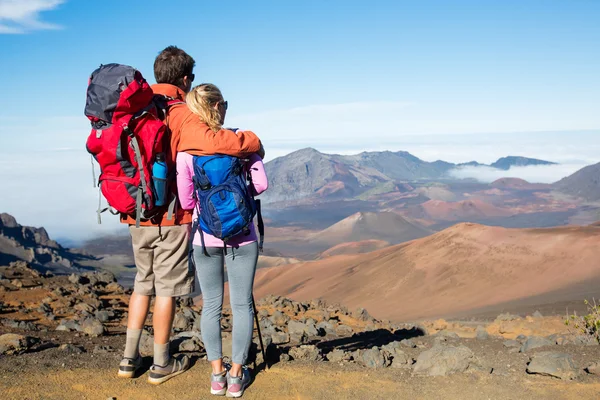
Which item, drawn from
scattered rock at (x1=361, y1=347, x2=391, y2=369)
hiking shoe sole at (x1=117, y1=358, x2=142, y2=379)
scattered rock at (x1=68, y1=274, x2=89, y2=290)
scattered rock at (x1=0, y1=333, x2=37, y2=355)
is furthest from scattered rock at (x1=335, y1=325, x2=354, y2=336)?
hiking shoe sole at (x1=117, y1=358, x2=142, y2=379)

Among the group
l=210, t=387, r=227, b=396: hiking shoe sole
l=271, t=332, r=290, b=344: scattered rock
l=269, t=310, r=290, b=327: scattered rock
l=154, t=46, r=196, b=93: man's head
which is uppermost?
l=154, t=46, r=196, b=93: man's head

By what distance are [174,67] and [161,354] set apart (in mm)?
1704

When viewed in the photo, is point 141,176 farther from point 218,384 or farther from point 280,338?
point 280,338

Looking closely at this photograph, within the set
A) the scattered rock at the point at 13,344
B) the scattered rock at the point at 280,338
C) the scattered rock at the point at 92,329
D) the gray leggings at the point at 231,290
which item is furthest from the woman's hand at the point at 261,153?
the scattered rock at the point at 92,329

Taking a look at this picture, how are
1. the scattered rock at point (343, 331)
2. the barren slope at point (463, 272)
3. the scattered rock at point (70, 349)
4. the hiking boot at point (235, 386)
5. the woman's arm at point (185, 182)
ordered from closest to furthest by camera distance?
the woman's arm at point (185, 182)
the hiking boot at point (235, 386)
the scattered rock at point (70, 349)
the scattered rock at point (343, 331)
the barren slope at point (463, 272)

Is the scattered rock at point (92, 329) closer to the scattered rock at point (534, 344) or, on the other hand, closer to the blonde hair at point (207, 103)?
the blonde hair at point (207, 103)

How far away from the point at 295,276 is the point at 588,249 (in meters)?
15.2

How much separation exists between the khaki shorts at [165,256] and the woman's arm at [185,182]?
0.63 ft

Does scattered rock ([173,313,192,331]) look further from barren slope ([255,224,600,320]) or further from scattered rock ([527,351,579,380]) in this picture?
barren slope ([255,224,600,320])

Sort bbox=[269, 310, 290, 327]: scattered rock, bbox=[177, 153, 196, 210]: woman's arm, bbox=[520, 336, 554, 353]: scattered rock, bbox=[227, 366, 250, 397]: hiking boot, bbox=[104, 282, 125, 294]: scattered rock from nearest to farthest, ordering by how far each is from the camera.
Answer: bbox=[177, 153, 196, 210]: woman's arm → bbox=[227, 366, 250, 397]: hiking boot → bbox=[520, 336, 554, 353]: scattered rock → bbox=[269, 310, 290, 327]: scattered rock → bbox=[104, 282, 125, 294]: scattered rock

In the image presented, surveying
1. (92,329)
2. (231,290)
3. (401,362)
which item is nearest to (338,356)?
(401,362)

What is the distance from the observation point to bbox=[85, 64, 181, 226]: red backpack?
3.12 meters

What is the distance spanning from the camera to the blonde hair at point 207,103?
318cm

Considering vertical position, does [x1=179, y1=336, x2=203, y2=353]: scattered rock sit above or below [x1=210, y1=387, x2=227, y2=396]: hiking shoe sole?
below
